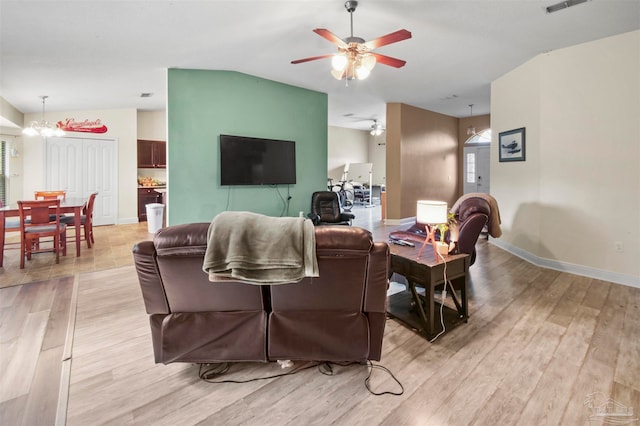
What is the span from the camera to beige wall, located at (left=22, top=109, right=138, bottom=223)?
6309 mm

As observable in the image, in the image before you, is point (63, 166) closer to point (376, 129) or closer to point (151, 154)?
point (151, 154)

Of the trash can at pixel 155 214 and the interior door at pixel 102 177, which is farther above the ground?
the interior door at pixel 102 177

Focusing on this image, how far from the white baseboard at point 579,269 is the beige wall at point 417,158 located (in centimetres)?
299

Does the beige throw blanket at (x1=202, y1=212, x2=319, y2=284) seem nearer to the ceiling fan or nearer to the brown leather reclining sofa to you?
the brown leather reclining sofa

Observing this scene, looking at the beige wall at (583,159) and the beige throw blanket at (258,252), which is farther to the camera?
the beige wall at (583,159)

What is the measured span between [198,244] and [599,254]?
4.52m

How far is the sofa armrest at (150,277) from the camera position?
1598 mm

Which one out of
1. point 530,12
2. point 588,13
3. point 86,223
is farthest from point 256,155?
point 588,13

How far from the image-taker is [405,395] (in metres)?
1.63

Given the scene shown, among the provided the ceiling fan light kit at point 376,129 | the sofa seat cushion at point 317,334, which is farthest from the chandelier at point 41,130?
the ceiling fan light kit at point 376,129

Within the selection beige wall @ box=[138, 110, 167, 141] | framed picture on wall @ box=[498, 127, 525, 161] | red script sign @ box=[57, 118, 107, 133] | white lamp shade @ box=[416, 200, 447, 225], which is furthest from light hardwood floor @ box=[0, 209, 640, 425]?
beige wall @ box=[138, 110, 167, 141]

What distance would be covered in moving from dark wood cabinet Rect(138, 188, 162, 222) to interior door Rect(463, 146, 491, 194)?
845 centimetres

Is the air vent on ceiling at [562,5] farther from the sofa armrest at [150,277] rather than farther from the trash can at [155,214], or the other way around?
the trash can at [155,214]

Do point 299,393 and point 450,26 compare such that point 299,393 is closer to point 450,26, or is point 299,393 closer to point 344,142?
point 450,26
